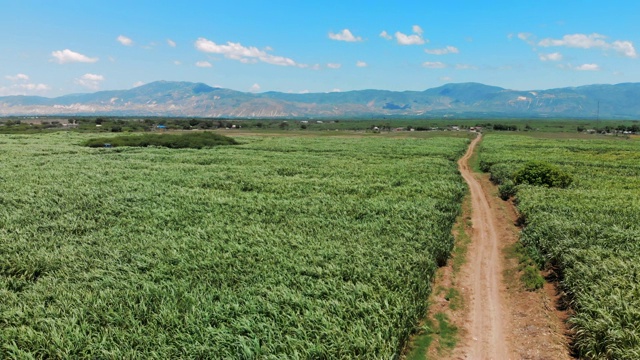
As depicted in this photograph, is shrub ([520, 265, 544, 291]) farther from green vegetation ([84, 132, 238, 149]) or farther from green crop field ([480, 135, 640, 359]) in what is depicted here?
green vegetation ([84, 132, 238, 149])

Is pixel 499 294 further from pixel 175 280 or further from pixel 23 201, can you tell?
pixel 23 201

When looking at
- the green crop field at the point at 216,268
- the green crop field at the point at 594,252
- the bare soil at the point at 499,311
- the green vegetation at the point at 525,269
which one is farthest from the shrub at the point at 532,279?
the green crop field at the point at 216,268

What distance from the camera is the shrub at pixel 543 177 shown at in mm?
31031

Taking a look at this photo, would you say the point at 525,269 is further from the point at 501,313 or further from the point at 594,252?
the point at 501,313

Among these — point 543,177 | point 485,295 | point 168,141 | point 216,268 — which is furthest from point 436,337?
point 168,141

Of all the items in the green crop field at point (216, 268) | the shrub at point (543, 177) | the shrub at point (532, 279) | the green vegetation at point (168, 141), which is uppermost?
the green vegetation at point (168, 141)

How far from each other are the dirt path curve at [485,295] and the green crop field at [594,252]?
6.83ft

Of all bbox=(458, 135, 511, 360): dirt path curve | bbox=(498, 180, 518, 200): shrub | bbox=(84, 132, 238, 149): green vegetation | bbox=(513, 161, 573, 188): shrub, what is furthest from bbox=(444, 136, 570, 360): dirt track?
bbox=(84, 132, 238, 149): green vegetation

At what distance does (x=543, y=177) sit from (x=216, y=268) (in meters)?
30.5

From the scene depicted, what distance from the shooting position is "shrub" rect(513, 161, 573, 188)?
31031mm

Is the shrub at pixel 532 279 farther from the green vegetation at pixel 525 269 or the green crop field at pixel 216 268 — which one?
the green crop field at pixel 216 268

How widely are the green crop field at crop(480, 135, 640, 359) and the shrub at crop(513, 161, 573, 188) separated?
4.58ft

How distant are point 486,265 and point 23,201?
3049cm

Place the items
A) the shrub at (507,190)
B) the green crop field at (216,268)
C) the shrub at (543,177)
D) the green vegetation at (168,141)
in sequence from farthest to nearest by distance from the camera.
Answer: the green vegetation at (168,141) → the shrub at (543,177) → the shrub at (507,190) → the green crop field at (216,268)
